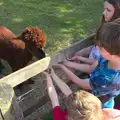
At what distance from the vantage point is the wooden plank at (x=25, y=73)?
9.35 feet

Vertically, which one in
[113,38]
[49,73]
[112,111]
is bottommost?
[112,111]

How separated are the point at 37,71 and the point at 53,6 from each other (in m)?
4.37

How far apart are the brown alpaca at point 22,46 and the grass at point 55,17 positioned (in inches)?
44.7

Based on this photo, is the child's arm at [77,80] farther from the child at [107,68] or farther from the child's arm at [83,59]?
the child's arm at [83,59]

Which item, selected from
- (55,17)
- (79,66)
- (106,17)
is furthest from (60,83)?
(55,17)

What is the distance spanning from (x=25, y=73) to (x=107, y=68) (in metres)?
0.79

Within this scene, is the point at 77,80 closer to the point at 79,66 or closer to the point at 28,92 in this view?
the point at 79,66

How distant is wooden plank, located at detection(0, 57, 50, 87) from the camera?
2.85 metres

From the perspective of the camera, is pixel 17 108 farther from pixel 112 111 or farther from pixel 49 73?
pixel 112 111

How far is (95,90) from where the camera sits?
2.97 meters

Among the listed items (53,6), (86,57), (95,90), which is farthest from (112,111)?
(53,6)

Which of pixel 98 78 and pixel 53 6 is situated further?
pixel 53 6

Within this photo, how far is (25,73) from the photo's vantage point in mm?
2945

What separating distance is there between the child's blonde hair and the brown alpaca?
1868 mm
